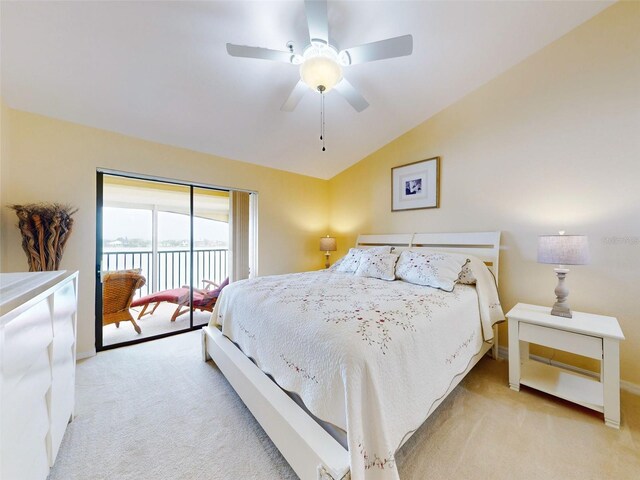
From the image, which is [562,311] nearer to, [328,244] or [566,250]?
[566,250]

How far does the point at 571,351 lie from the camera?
1.69m

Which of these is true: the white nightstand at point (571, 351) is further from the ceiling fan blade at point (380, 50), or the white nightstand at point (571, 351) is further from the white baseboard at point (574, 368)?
the ceiling fan blade at point (380, 50)

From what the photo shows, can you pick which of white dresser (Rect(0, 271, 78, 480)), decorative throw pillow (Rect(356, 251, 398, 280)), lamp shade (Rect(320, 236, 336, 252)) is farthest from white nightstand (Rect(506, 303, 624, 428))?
white dresser (Rect(0, 271, 78, 480))

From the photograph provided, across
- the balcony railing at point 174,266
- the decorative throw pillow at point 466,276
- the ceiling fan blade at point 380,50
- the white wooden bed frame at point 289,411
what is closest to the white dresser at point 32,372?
the white wooden bed frame at point 289,411

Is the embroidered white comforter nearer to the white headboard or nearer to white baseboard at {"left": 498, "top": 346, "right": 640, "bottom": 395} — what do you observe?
the white headboard

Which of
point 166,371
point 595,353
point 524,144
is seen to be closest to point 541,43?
point 524,144

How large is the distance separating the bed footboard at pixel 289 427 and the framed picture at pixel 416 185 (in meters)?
2.68

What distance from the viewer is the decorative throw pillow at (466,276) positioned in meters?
2.18

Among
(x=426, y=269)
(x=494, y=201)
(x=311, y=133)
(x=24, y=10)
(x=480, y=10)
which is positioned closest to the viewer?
(x=24, y=10)

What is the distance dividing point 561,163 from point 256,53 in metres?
2.73

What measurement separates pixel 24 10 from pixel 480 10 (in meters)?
3.13

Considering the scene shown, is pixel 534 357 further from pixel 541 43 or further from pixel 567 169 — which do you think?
pixel 541 43

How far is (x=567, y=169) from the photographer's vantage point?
217cm

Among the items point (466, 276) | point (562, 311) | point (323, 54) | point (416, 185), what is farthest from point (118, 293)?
point (562, 311)
